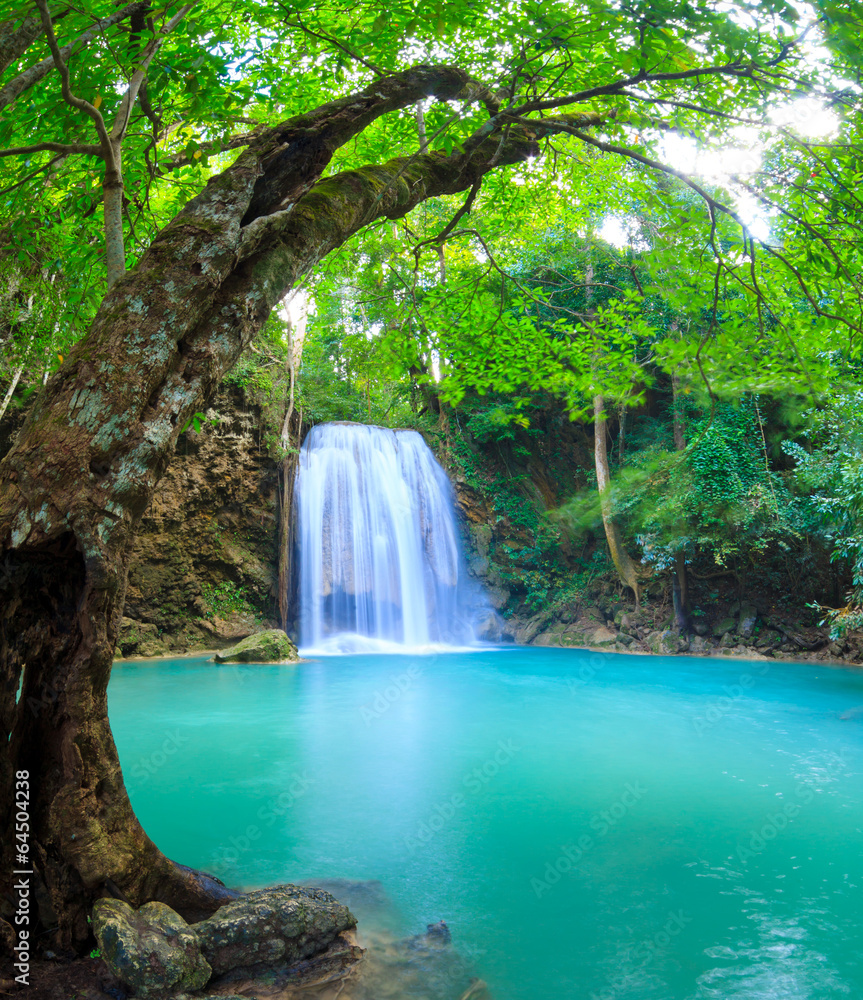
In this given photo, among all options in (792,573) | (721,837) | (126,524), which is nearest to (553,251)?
(792,573)

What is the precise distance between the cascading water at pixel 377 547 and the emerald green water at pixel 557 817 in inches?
271

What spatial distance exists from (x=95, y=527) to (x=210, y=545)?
14.5 meters

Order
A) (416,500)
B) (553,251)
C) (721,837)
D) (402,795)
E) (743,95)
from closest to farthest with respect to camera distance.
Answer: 1. (743,95)
2. (721,837)
3. (402,795)
4. (553,251)
5. (416,500)

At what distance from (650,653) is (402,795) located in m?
11.5

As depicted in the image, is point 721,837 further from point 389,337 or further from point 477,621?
point 477,621

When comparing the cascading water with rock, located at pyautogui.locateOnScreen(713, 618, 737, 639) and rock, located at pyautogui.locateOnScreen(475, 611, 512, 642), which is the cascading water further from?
rock, located at pyautogui.locateOnScreen(713, 618, 737, 639)

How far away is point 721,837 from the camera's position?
4.54 meters

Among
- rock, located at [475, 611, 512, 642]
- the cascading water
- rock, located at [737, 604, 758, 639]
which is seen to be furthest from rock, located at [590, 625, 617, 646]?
the cascading water

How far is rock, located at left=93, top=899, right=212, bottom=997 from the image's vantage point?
224 cm

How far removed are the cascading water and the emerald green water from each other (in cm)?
689

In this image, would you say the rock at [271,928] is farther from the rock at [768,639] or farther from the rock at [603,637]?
the rock at [603,637]

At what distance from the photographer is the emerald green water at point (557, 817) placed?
315cm

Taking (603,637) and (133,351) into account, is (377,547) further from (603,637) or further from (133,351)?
(133,351)

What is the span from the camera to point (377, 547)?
18000mm
